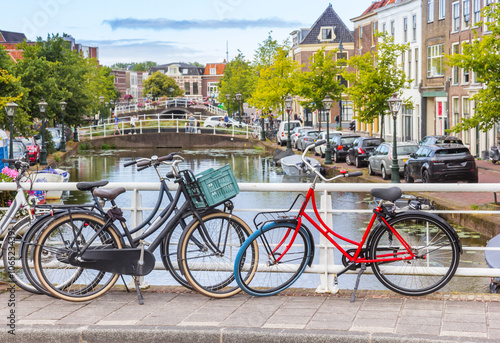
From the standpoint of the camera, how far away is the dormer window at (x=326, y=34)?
84875mm

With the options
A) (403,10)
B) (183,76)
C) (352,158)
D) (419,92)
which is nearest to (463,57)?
(352,158)

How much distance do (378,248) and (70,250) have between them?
2.64m

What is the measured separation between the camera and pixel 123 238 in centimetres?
655

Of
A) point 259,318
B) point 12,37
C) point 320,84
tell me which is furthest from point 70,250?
point 12,37

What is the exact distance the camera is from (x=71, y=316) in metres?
6.12

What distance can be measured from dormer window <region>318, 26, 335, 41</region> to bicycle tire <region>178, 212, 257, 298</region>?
79916 millimetres

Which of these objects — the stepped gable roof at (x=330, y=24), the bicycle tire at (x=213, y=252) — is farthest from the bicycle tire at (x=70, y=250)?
the stepped gable roof at (x=330, y=24)

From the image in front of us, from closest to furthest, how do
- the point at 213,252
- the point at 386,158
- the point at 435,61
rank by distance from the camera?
the point at 213,252 < the point at 386,158 < the point at 435,61

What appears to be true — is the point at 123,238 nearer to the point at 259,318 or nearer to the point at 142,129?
the point at 259,318

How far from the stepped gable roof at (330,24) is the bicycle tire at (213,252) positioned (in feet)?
261

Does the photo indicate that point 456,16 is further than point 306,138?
No

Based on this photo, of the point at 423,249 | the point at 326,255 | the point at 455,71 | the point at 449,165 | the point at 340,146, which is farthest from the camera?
the point at 455,71

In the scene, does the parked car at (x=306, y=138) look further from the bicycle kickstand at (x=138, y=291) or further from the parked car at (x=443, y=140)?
the bicycle kickstand at (x=138, y=291)

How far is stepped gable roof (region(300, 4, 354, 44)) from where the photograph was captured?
277 feet
